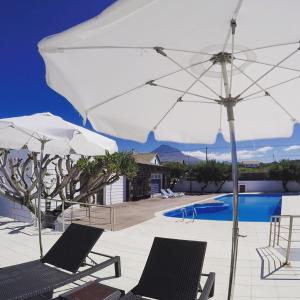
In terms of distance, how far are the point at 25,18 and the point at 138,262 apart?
9498 mm

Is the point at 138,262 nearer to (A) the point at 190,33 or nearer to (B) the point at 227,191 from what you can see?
(A) the point at 190,33

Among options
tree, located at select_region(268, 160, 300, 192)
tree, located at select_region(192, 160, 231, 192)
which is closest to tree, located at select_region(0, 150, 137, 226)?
tree, located at select_region(192, 160, 231, 192)

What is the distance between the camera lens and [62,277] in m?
4.30

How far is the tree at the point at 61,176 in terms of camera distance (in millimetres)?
12320

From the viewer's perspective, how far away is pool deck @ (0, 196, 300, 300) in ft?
16.7

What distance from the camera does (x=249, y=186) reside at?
35656mm

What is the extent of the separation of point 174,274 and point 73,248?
1.98m

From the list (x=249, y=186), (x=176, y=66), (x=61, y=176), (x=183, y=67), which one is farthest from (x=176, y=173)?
(x=183, y=67)

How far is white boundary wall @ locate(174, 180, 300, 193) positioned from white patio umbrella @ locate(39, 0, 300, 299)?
103 feet

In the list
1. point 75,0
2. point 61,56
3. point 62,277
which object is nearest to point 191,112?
point 61,56

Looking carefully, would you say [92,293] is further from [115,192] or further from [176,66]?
[115,192]

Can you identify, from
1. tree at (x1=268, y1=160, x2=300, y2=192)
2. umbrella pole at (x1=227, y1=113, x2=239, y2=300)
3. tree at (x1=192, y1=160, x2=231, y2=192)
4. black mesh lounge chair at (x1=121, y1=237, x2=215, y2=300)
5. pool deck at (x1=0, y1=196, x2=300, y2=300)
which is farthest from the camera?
tree at (x1=192, y1=160, x2=231, y2=192)

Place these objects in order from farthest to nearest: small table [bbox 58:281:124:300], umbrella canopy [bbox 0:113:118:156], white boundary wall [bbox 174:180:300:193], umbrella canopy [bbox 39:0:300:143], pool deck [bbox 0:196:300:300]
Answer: white boundary wall [bbox 174:180:300:193], umbrella canopy [bbox 0:113:118:156], pool deck [bbox 0:196:300:300], small table [bbox 58:281:124:300], umbrella canopy [bbox 39:0:300:143]

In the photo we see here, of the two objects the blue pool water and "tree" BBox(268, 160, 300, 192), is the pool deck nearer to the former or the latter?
the blue pool water
